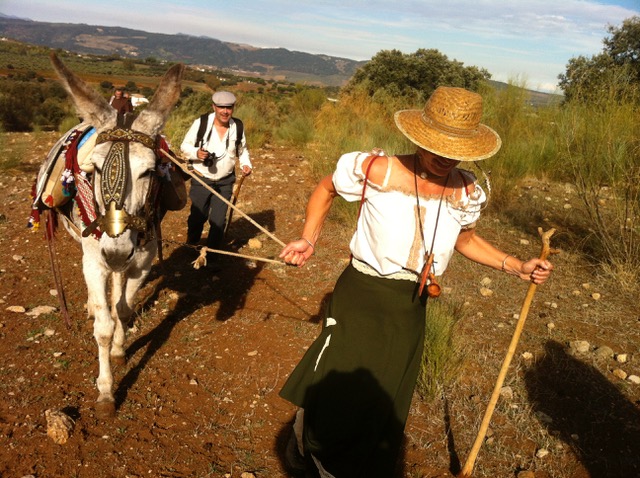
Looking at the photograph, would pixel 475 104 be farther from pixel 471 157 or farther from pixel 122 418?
pixel 122 418

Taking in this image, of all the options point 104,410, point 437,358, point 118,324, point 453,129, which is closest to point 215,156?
point 118,324

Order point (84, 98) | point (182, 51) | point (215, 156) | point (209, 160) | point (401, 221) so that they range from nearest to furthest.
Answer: point (401, 221) → point (84, 98) → point (209, 160) → point (215, 156) → point (182, 51)

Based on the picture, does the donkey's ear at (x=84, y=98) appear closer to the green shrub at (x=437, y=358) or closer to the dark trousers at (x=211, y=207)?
the dark trousers at (x=211, y=207)

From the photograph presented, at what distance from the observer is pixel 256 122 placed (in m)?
13.8

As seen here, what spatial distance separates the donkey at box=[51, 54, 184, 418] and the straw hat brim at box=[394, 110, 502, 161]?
1.59 metres

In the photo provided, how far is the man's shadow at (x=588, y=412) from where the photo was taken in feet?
10.5

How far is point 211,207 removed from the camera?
550 centimetres

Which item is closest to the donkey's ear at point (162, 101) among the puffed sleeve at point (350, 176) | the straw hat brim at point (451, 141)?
the puffed sleeve at point (350, 176)

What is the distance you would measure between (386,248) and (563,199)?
8395mm

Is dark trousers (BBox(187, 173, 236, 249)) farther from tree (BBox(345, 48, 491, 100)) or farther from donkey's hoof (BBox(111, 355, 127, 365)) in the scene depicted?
tree (BBox(345, 48, 491, 100))

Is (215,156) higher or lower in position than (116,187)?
lower

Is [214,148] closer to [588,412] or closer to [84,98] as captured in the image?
[84,98]

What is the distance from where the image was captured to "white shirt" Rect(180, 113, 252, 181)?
529 cm

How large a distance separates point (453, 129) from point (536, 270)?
2.75 feet
